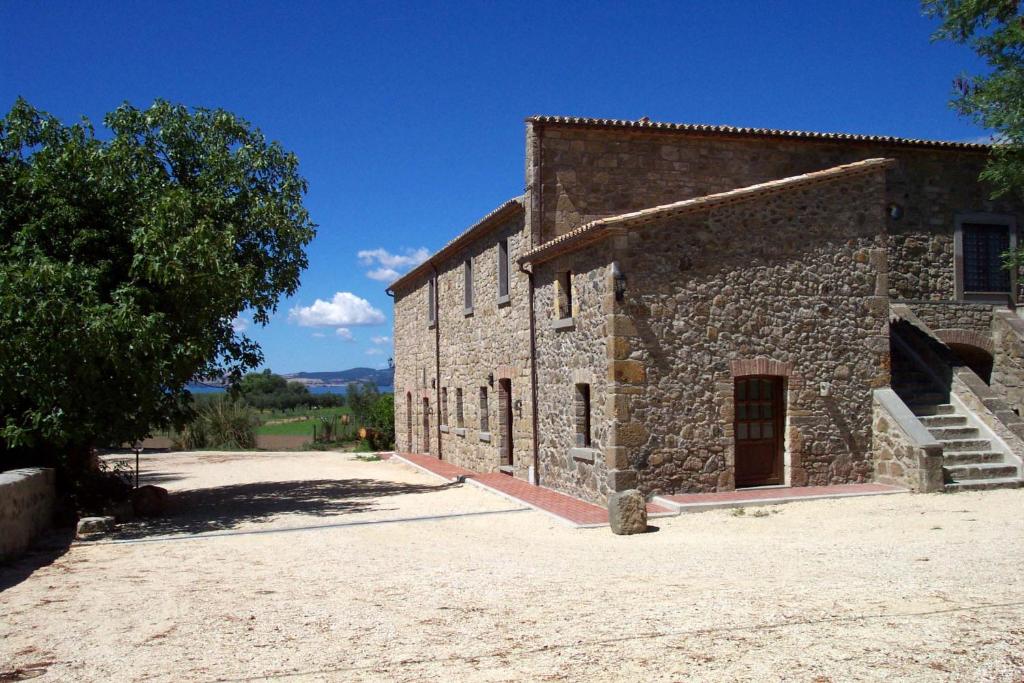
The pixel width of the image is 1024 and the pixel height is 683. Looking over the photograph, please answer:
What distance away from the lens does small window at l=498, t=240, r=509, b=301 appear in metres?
16.6

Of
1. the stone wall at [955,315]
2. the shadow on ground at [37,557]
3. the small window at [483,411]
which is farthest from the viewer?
the small window at [483,411]

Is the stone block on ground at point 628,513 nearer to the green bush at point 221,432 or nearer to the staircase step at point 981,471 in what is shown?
the staircase step at point 981,471

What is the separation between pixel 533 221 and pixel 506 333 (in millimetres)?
2766

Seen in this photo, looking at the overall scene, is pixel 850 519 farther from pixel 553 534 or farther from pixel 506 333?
pixel 506 333

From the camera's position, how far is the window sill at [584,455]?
12.5 meters

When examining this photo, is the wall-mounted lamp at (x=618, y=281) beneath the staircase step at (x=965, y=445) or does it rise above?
above

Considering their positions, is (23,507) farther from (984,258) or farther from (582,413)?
(984,258)

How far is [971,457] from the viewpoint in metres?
13.1

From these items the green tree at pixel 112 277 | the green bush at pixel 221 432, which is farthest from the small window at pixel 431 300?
the green bush at pixel 221 432

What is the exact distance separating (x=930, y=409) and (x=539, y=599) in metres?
9.90

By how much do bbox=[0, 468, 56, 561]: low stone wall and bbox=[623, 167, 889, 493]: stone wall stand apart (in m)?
7.72

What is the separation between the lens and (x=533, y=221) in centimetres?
1457

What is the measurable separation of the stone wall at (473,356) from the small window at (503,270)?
0.70ft

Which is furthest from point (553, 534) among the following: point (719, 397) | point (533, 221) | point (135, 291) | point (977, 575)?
point (135, 291)
